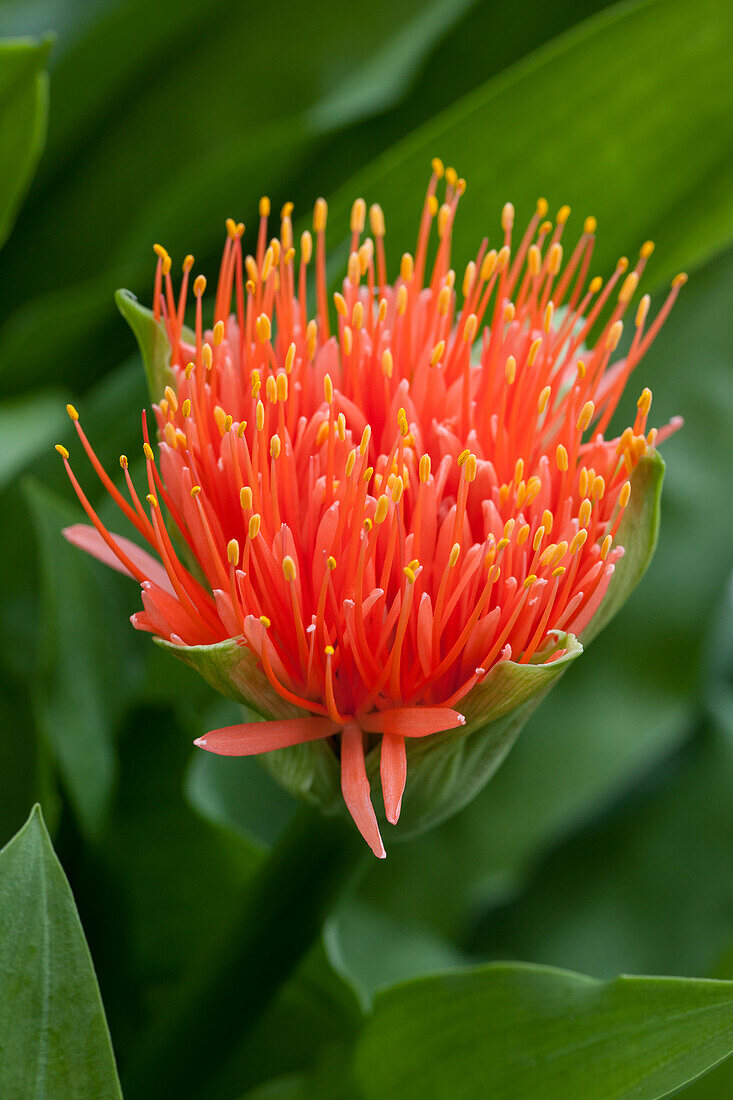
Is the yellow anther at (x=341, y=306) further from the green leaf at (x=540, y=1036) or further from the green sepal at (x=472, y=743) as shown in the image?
the green leaf at (x=540, y=1036)

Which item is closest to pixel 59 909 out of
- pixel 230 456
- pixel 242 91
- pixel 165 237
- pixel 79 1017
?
pixel 79 1017

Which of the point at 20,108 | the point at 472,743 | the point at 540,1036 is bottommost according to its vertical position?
the point at 540,1036

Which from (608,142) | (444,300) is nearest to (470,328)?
(444,300)

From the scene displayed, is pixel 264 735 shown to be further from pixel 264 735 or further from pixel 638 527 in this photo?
pixel 638 527

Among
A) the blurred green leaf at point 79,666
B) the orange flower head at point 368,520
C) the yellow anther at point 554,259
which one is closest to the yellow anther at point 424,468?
the orange flower head at point 368,520

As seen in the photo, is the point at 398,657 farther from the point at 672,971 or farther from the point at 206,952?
the point at 672,971
